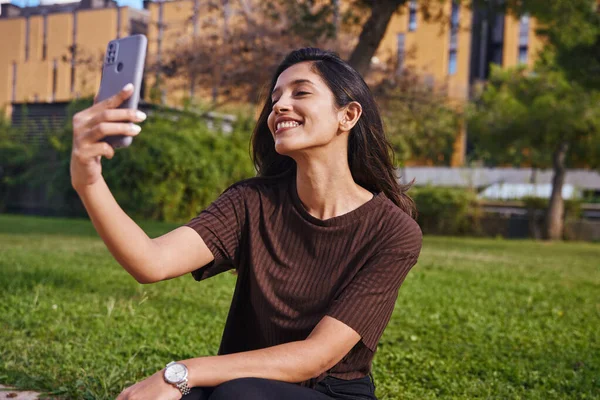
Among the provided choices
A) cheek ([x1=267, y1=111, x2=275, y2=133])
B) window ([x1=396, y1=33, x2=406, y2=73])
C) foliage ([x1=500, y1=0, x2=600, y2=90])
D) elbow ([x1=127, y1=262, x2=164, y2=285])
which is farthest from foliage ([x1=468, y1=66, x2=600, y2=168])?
elbow ([x1=127, y1=262, x2=164, y2=285])

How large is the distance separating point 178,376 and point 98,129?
0.87m

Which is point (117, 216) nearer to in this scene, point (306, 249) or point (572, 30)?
point (306, 249)

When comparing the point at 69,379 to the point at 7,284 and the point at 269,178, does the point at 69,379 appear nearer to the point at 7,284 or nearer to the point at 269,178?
the point at 269,178

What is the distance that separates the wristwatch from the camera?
7.66ft

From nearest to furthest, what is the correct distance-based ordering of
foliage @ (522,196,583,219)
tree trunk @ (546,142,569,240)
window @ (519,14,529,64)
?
tree trunk @ (546,142,569,240) → foliage @ (522,196,583,219) → window @ (519,14,529,64)

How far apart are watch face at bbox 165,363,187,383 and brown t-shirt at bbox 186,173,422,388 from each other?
457 millimetres

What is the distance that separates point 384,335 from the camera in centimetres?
603

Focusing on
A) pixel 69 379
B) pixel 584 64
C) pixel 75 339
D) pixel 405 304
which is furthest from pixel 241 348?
pixel 584 64

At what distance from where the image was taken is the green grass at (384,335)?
443 cm

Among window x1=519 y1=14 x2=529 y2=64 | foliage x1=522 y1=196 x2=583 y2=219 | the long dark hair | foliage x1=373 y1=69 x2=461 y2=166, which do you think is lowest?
foliage x1=522 y1=196 x2=583 y2=219

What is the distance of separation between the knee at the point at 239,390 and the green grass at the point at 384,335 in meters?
1.65

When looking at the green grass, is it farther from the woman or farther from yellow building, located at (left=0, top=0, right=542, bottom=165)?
yellow building, located at (left=0, top=0, right=542, bottom=165)

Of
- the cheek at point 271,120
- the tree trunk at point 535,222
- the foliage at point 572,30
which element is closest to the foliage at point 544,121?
the tree trunk at point 535,222

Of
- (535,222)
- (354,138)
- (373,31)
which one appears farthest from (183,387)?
(535,222)
